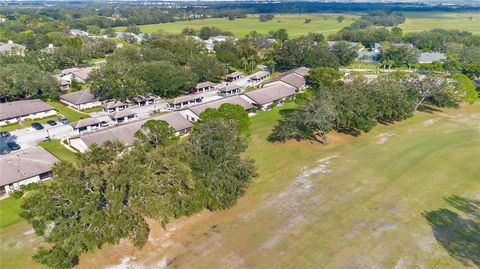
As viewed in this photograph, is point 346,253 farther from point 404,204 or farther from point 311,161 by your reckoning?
point 311,161

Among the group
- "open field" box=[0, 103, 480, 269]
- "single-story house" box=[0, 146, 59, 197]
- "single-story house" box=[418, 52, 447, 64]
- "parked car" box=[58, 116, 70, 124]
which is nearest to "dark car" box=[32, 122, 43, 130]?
"parked car" box=[58, 116, 70, 124]

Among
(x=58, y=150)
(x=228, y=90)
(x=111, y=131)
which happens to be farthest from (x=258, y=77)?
(x=58, y=150)

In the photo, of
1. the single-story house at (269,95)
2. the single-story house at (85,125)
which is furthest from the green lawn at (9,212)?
the single-story house at (269,95)

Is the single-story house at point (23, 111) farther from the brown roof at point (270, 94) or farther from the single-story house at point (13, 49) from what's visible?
the single-story house at point (13, 49)

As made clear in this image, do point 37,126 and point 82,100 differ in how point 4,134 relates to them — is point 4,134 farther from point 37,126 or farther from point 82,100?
point 82,100

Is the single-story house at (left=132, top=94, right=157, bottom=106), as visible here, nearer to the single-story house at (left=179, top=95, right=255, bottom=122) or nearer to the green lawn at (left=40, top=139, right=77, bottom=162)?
the single-story house at (left=179, top=95, right=255, bottom=122)

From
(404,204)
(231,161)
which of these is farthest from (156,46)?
(404,204)

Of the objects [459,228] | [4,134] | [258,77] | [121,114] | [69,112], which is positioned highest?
[121,114]
